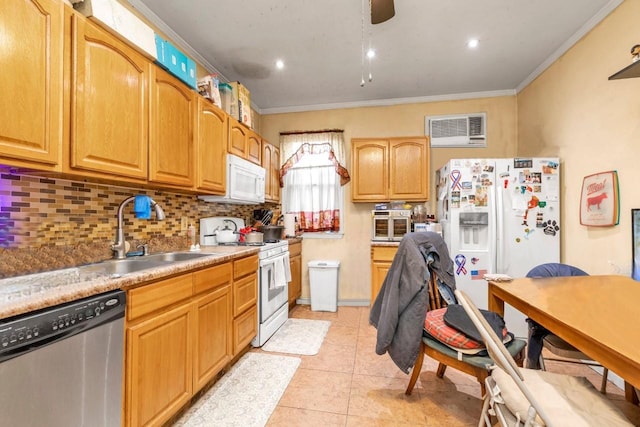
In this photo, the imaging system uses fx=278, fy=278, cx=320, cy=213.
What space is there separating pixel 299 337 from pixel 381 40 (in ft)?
9.58

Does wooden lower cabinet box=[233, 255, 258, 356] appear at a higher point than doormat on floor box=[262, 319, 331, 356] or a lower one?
higher

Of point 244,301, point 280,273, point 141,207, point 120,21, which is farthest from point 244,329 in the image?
point 120,21

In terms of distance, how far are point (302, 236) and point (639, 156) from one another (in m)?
3.31

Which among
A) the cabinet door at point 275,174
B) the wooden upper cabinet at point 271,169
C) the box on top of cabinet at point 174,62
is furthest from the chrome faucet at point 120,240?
the cabinet door at point 275,174

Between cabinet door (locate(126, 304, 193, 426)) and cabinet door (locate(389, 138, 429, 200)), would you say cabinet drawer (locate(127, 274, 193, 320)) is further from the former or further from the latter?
cabinet door (locate(389, 138, 429, 200))

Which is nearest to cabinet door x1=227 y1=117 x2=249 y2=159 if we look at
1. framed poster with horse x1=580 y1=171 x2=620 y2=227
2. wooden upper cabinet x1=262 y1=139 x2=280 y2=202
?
wooden upper cabinet x1=262 y1=139 x2=280 y2=202

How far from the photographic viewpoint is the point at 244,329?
2289mm

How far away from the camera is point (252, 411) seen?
1724mm

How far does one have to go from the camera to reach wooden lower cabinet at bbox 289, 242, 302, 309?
352 cm

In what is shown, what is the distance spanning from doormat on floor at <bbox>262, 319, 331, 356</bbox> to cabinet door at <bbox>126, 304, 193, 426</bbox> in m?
1.02

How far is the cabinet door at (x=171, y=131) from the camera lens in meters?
1.79

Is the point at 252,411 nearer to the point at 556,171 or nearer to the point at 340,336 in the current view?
the point at 340,336

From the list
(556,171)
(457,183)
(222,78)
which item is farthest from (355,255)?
(222,78)

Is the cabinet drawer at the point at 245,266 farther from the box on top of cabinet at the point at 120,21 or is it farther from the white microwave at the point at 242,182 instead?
the box on top of cabinet at the point at 120,21
